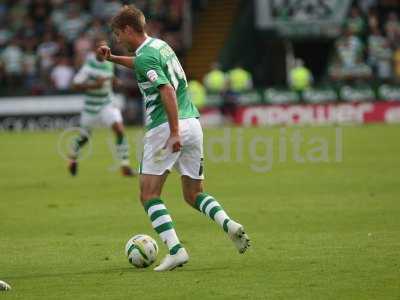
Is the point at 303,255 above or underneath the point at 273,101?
above

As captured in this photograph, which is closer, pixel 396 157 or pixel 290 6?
pixel 396 157

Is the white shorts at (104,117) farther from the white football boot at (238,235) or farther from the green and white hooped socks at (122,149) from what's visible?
the white football boot at (238,235)

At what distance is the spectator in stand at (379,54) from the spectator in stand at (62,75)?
10.00 m

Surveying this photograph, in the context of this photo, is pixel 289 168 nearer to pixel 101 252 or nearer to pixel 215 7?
pixel 101 252

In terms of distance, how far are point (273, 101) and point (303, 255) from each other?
2452 centimetres

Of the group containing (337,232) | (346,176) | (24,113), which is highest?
(337,232)

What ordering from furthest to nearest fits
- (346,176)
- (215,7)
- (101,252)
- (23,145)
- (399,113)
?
1. (215,7)
2. (399,113)
3. (23,145)
4. (346,176)
5. (101,252)

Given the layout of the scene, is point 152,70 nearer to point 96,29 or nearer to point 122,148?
point 122,148

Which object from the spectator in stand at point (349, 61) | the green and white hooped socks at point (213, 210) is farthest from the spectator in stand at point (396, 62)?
the green and white hooped socks at point (213, 210)

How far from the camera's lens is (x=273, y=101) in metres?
34.4

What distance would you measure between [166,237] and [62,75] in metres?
26.5

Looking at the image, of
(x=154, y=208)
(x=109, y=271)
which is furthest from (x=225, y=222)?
(x=109, y=271)

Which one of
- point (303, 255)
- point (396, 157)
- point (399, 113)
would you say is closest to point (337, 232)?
point (303, 255)

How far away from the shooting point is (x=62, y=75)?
116 feet
